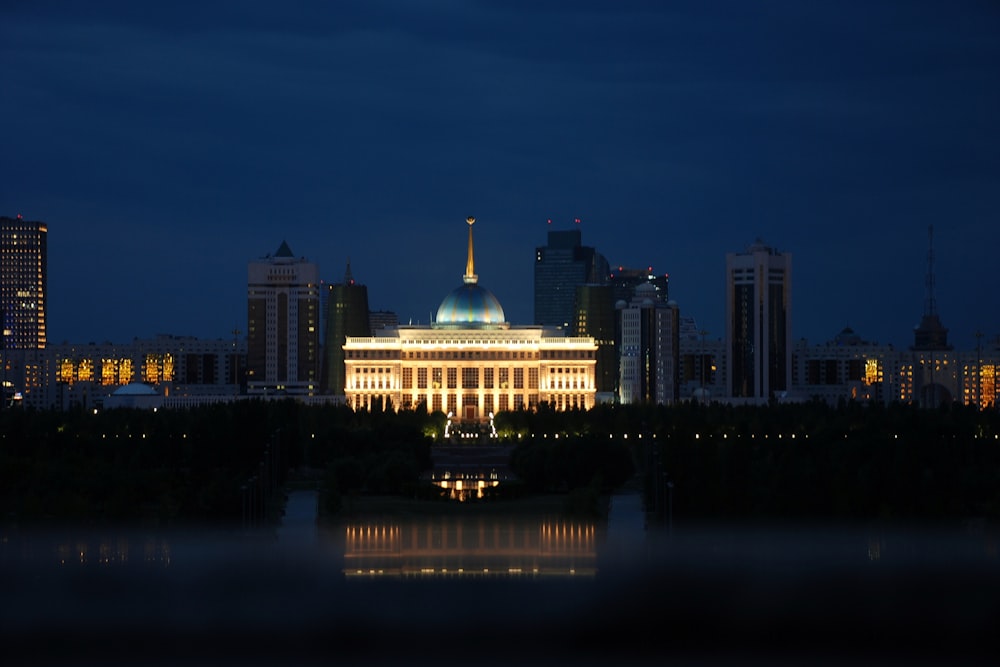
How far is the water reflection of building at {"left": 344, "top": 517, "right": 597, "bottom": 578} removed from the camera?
46125 mm

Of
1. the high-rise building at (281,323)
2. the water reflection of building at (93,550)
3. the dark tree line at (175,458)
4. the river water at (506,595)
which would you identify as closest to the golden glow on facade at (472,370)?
the high-rise building at (281,323)

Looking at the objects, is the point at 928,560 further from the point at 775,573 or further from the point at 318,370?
the point at 318,370

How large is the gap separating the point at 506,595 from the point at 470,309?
314ft

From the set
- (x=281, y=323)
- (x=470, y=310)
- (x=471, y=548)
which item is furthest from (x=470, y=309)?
(x=471, y=548)

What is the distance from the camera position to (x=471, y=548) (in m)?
50.5

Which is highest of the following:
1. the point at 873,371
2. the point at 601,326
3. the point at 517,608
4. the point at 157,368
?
the point at 601,326

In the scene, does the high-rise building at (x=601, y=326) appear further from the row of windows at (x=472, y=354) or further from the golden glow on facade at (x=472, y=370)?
the golden glow on facade at (x=472, y=370)

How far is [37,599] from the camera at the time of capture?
41.8 metres

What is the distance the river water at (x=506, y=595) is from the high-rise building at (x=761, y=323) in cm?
10286

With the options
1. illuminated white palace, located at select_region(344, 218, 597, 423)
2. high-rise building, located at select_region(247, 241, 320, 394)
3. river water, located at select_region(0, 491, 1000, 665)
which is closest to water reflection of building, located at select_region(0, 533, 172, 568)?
river water, located at select_region(0, 491, 1000, 665)

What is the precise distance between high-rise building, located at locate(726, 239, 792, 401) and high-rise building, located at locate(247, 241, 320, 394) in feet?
99.8

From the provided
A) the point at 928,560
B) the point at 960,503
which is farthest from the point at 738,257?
the point at 928,560

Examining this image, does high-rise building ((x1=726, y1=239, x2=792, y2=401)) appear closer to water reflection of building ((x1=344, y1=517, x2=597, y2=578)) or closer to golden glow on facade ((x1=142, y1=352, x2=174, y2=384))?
golden glow on facade ((x1=142, y1=352, x2=174, y2=384))

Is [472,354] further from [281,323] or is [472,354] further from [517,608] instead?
[517,608]
